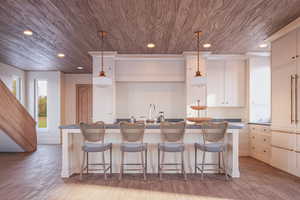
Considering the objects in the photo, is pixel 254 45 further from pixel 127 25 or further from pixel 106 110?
pixel 106 110

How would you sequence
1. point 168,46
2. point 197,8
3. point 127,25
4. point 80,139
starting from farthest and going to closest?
point 168,46 → point 80,139 → point 127,25 → point 197,8

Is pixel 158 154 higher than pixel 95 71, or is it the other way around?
pixel 95 71

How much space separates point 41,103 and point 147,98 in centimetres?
453

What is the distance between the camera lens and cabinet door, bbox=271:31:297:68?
4.02 metres

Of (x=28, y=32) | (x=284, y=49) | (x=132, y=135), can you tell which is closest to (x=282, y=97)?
(x=284, y=49)

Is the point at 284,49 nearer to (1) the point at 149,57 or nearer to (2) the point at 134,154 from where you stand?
(1) the point at 149,57

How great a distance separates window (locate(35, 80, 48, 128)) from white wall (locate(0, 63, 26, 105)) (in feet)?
1.51

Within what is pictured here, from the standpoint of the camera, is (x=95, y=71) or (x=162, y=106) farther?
(x=162, y=106)

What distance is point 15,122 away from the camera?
5.94 m

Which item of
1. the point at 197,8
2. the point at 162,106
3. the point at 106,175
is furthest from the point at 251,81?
the point at 106,175

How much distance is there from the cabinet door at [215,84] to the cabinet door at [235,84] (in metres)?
0.14

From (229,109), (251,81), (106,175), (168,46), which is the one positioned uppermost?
(168,46)

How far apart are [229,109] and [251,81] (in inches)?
39.1

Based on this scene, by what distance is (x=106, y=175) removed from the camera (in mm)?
4051
